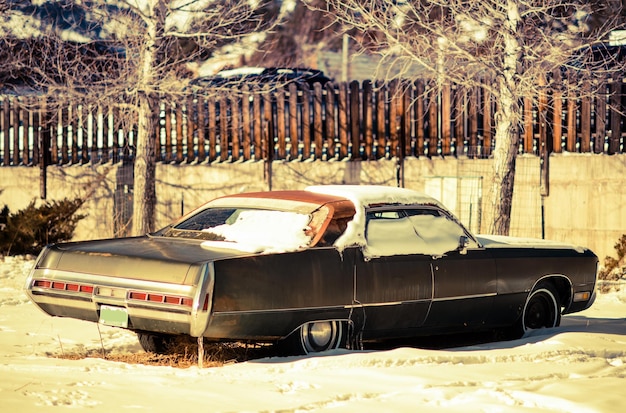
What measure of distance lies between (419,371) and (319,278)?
109cm

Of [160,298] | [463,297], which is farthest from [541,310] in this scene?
[160,298]

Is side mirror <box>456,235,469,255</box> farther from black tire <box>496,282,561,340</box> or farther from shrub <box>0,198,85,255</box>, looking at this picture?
shrub <box>0,198,85,255</box>

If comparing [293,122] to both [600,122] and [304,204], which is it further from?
[304,204]

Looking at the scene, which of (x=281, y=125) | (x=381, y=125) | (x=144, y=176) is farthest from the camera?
(x=281, y=125)

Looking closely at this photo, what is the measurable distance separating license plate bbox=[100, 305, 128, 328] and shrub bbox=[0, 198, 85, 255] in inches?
375

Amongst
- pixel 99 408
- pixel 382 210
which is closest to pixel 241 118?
pixel 382 210

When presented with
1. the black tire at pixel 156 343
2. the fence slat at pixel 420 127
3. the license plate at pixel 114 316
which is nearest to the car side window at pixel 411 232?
the black tire at pixel 156 343

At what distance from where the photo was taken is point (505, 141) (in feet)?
51.5

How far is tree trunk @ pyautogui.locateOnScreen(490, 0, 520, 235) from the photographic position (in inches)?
593

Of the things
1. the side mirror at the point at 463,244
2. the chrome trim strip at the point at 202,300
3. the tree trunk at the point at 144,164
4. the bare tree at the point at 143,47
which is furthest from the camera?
the tree trunk at the point at 144,164

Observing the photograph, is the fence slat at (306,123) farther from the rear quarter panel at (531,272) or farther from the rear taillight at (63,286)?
the rear taillight at (63,286)

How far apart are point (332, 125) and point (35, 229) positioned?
18.0 ft

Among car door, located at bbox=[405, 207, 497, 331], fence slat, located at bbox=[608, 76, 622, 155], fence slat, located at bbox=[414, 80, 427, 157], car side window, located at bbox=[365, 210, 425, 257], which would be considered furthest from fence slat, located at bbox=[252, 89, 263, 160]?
car side window, located at bbox=[365, 210, 425, 257]

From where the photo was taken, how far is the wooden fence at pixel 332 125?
57.6ft
